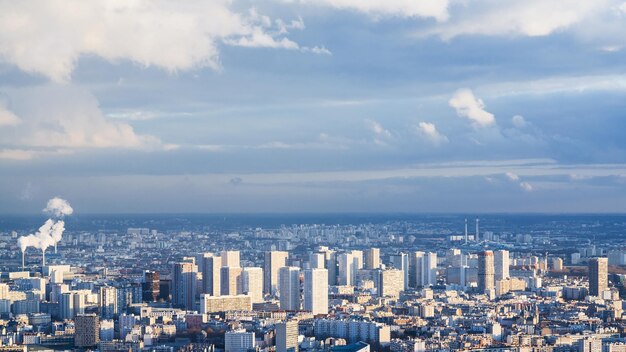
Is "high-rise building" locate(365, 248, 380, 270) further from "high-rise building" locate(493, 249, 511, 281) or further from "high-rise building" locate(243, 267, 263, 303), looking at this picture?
"high-rise building" locate(243, 267, 263, 303)

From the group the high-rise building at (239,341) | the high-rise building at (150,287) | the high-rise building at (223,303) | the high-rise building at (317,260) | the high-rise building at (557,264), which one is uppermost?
the high-rise building at (317,260)

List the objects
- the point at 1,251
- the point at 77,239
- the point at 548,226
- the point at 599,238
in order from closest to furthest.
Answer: the point at 1,251, the point at 77,239, the point at 599,238, the point at 548,226

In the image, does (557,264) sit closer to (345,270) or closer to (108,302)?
(345,270)

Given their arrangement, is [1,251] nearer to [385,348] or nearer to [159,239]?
[159,239]

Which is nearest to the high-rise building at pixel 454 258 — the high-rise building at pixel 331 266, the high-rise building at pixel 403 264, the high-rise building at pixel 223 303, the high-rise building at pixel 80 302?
the high-rise building at pixel 403 264

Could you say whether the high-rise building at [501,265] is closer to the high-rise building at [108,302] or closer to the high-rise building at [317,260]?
the high-rise building at [317,260]

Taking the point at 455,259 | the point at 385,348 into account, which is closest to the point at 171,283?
the point at 385,348
